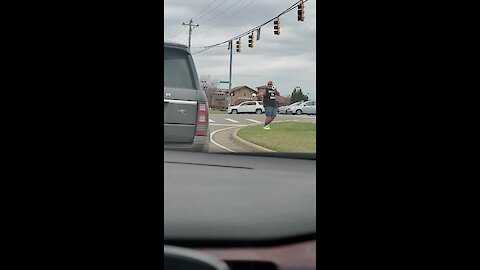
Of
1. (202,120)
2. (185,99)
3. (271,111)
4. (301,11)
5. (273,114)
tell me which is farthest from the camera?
(273,114)

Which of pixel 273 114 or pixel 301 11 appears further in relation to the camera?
pixel 273 114

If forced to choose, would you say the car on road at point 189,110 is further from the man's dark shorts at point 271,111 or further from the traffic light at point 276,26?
the man's dark shorts at point 271,111

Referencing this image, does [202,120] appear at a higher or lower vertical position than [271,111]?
lower

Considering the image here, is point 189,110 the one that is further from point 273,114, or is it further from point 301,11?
point 273,114

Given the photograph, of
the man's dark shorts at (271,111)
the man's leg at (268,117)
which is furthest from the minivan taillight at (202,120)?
the man's leg at (268,117)

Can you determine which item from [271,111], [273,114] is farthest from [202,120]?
[273,114]

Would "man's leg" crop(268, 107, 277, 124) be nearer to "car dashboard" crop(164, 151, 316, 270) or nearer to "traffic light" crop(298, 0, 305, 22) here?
"car dashboard" crop(164, 151, 316, 270)
